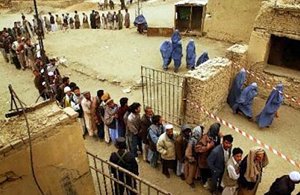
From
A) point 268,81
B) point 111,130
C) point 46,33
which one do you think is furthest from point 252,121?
point 46,33

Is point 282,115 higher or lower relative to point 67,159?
lower

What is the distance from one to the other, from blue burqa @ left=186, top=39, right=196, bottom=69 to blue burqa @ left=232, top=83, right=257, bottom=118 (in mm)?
3189

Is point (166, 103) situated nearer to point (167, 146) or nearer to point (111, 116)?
point (111, 116)

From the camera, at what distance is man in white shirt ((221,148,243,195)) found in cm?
500

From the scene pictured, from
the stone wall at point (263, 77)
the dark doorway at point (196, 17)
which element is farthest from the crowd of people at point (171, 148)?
the dark doorway at point (196, 17)

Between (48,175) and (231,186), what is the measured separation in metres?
3.17

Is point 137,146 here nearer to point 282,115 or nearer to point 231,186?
point 231,186

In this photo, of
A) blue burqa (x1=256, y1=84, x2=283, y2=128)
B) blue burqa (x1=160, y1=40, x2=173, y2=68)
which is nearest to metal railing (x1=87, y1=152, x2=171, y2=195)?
blue burqa (x1=256, y1=84, x2=283, y2=128)

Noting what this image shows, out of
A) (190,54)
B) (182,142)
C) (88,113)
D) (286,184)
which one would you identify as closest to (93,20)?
(190,54)

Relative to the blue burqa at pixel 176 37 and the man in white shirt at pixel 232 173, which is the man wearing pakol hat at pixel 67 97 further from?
the blue burqa at pixel 176 37

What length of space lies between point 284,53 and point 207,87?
4.08 m

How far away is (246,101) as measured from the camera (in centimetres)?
804

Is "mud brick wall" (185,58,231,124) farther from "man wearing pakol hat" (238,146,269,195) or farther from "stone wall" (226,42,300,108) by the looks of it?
"man wearing pakol hat" (238,146,269,195)

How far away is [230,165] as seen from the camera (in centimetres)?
504
